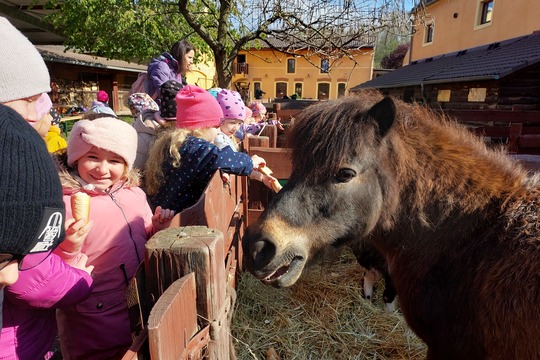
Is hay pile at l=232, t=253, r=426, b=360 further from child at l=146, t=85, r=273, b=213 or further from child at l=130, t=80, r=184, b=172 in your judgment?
child at l=130, t=80, r=184, b=172

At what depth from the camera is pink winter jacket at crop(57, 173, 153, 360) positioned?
5.26 feet

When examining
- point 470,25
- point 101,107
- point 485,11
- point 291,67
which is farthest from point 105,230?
point 291,67

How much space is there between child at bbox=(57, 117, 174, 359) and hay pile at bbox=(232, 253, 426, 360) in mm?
1261

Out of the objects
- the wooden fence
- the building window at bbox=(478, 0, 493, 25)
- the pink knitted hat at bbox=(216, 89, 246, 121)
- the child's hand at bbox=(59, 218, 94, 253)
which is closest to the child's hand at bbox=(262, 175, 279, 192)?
the pink knitted hat at bbox=(216, 89, 246, 121)

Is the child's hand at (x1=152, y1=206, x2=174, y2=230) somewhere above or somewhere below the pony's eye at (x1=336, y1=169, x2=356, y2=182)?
below

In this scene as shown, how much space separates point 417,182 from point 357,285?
7.27ft

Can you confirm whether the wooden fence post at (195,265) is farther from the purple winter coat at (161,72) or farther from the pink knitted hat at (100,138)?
the purple winter coat at (161,72)

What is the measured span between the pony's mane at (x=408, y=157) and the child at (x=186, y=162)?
560mm

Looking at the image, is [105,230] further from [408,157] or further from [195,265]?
[408,157]

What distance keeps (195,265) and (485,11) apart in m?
22.5

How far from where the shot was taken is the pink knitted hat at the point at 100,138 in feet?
5.68

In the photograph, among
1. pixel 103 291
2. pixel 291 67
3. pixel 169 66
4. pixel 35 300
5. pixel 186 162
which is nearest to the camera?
pixel 35 300

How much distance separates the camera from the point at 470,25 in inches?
742

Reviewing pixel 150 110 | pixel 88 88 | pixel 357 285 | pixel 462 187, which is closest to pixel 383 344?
pixel 357 285
